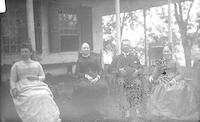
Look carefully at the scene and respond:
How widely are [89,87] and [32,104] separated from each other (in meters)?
0.70

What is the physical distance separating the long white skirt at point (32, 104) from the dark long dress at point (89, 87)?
37 centimetres

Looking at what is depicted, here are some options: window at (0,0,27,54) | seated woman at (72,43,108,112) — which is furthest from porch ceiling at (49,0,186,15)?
window at (0,0,27,54)

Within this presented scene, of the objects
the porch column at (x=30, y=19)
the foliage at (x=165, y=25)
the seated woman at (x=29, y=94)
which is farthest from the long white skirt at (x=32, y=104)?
the foliage at (x=165, y=25)

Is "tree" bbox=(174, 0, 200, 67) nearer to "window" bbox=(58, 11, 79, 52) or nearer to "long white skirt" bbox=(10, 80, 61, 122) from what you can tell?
"window" bbox=(58, 11, 79, 52)

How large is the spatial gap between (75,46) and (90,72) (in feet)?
1.25

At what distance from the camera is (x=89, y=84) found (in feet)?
11.3

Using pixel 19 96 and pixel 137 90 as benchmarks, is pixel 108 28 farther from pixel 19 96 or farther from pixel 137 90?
pixel 19 96

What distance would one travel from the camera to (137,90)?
348 cm

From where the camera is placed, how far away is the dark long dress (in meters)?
3.39

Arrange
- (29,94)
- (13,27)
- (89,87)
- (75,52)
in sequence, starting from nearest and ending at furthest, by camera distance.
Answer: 1. (13,27)
2. (29,94)
3. (75,52)
4. (89,87)

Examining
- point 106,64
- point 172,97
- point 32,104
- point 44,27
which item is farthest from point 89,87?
point 172,97

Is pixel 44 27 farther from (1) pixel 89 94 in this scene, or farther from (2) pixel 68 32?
(1) pixel 89 94

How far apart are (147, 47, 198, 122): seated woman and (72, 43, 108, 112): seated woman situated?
63 cm

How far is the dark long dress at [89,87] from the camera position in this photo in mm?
3389
